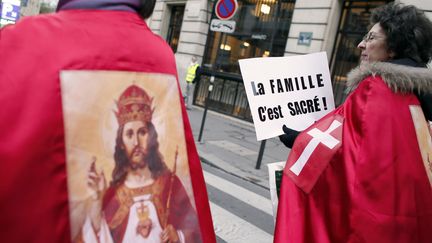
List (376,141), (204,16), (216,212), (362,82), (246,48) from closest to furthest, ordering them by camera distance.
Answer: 1. (376,141)
2. (362,82)
3. (216,212)
4. (246,48)
5. (204,16)

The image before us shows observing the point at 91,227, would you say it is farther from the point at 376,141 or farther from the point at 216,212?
the point at 216,212

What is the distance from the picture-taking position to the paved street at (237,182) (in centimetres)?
458

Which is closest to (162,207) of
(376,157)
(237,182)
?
(376,157)

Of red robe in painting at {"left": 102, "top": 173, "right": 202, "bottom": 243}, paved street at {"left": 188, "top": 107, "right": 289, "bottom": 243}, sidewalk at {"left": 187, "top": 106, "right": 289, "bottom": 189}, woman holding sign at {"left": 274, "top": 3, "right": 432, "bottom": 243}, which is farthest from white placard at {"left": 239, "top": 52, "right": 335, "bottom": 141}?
sidewalk at {"left": 187, "top": 106, "right": 289, "bottom": 189}

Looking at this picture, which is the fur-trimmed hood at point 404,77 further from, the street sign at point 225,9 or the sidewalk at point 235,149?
the street sign at point 225,9

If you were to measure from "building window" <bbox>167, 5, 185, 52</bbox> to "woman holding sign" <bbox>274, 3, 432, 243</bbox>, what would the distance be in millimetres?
15771

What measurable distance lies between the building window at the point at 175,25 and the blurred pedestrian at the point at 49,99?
650 inches

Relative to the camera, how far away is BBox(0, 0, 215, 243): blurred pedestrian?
1.17 meters

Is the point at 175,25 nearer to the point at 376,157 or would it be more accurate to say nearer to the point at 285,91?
the point at 285,91

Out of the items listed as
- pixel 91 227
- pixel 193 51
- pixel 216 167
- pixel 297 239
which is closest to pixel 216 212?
pixel 216 167

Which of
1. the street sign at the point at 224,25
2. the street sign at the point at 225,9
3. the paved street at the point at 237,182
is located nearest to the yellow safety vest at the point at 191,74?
the paved street at the point at 237,182

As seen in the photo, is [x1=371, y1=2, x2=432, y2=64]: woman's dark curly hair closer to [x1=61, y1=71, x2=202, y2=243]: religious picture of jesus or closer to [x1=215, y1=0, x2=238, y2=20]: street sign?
[x1=61, y1=71, x2=202, y2=243]: religious picture of jesus

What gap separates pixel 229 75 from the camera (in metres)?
14.2

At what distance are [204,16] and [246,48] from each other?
92.8 inches
